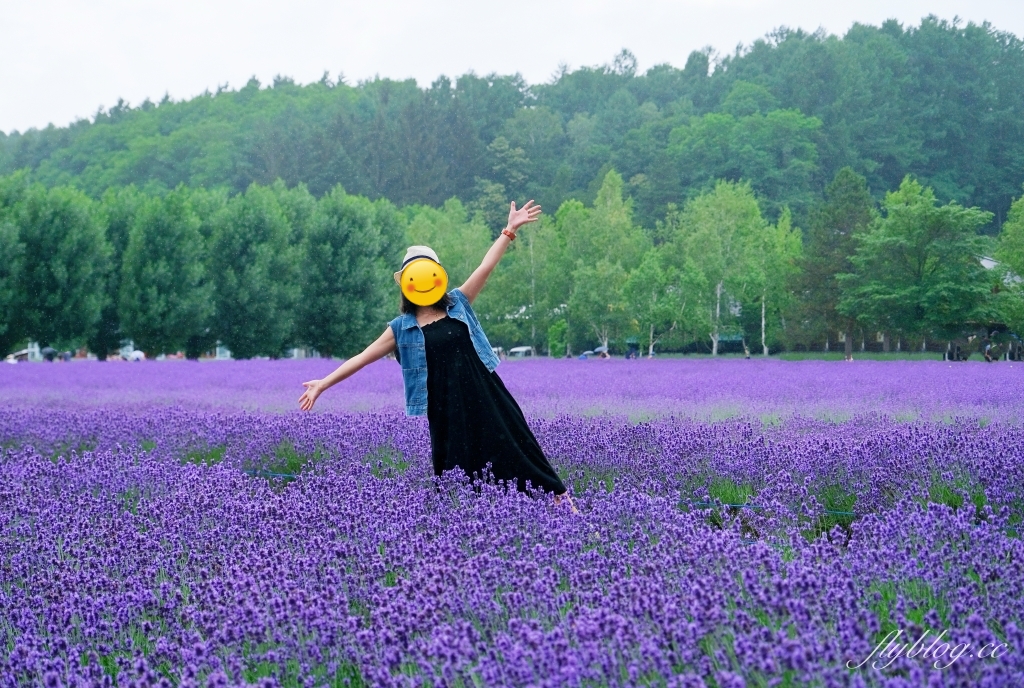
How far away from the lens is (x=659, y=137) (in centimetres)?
8150

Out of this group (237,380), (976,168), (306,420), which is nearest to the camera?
(306,420)

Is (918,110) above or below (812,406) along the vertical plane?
above

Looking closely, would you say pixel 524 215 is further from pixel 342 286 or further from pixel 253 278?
pixel 342 286

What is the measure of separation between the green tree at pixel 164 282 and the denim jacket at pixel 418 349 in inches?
1193

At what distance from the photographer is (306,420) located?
8414mm

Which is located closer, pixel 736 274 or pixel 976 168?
pixel 736 274

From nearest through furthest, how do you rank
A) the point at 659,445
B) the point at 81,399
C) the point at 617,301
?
the point at 659,445 < the point at 81,399 < the point at 617,301

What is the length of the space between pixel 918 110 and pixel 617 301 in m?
43.0

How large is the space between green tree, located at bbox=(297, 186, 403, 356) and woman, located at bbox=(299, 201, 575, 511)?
109 ft

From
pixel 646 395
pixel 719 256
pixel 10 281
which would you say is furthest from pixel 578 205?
pixel 646 395

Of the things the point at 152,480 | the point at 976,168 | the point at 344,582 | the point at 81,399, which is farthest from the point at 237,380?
the point at 976,168

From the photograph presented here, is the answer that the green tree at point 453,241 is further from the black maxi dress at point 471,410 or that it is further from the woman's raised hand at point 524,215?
the black maxi dress at point 471,410

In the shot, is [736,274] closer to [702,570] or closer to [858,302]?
[858,302]

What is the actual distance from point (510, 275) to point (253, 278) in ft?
38.7
